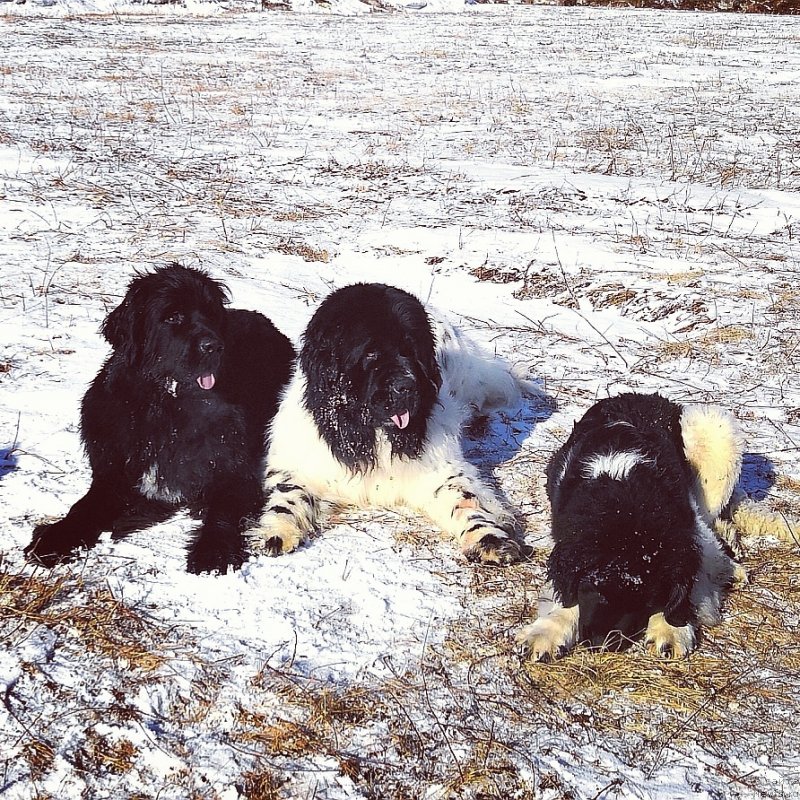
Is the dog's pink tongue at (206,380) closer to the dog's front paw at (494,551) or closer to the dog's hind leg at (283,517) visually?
the dog's hind leg at (283,517)

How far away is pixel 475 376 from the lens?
6055 mm

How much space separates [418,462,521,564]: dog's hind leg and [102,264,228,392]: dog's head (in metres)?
1.35

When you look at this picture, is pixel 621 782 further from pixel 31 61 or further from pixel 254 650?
pixel 31 61

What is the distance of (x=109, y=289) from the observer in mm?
7699

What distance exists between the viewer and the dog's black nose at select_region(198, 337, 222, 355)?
4660 millimetres

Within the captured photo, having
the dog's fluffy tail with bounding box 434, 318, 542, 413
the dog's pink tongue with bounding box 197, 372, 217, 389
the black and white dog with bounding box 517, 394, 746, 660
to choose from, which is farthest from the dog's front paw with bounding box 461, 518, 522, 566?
the dog's pink tongue with bounding box 197, 372, 217, 389

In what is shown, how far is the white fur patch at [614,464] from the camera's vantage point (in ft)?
13.7

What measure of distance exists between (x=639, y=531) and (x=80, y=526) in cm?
264

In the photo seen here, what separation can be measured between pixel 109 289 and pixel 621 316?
4.46 m

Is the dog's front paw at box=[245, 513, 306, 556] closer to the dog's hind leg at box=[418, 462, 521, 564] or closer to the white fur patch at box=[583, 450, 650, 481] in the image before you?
the dog's hind leg at box=[418, 462, 521, 564]

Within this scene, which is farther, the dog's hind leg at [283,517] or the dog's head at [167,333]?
the dog's head at [167,333]

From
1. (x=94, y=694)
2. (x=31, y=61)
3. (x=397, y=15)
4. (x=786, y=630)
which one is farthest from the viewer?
(x=397, y=15)

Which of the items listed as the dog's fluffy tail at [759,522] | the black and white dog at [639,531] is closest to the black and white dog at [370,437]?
the black and white dog at [639,531]

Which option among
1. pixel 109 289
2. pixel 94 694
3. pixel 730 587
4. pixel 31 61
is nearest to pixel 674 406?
pixel 730 587
